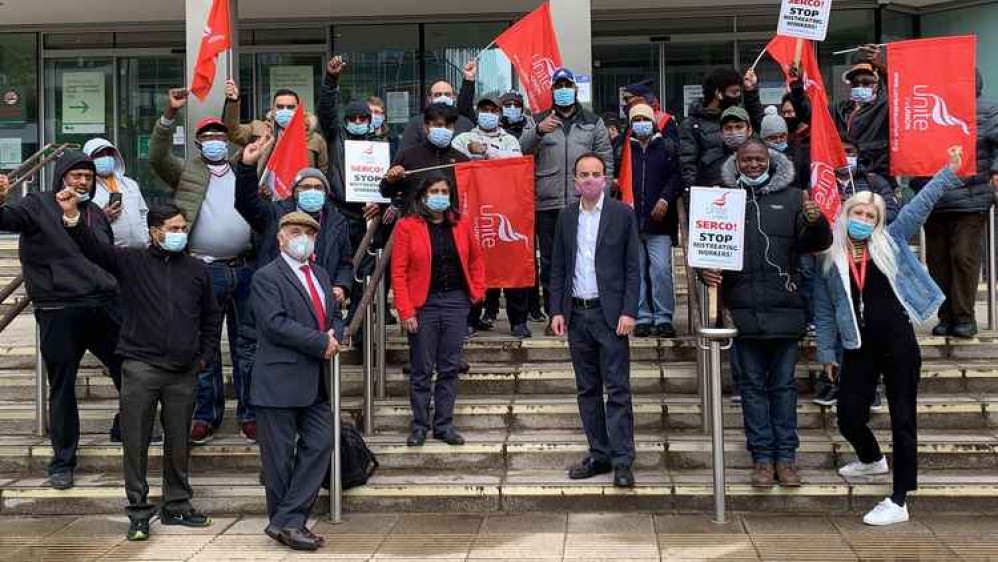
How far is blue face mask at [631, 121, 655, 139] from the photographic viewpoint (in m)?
8.97

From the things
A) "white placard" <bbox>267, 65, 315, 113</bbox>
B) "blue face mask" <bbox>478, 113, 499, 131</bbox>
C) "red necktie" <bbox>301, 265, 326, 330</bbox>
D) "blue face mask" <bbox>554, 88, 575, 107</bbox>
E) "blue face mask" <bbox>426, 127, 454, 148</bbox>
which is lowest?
"red necktie" <bbox>301, 265, 326, 330</bbox>

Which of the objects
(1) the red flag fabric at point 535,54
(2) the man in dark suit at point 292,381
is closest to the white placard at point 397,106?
(1) the red flag fabric at point 535,54

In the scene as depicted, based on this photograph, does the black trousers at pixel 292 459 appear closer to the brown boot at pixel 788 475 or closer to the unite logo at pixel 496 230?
the unite logo at pixel 496 230

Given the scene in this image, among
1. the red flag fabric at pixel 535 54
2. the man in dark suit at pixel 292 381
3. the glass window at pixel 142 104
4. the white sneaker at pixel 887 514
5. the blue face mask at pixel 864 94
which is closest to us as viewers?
the man in dark suit at pixel 292 381

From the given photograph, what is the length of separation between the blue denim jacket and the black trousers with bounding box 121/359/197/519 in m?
4.09

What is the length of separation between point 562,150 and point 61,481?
4605 mm

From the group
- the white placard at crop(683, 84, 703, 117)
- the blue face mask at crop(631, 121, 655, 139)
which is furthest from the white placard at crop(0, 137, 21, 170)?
the blue face mask at crop(631, 121, 655, 139)

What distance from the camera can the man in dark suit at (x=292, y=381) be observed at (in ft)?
21.6

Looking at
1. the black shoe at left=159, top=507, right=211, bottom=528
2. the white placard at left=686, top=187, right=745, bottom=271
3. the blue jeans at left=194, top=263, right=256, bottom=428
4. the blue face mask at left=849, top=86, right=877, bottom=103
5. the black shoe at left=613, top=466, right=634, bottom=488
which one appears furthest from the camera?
the blue face mask at left=849, top=86, right=877, bottom=103

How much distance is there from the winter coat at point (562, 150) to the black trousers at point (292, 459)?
10.6ft

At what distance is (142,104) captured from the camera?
17.7 m

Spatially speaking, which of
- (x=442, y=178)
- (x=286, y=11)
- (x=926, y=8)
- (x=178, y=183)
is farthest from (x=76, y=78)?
(x=926, y=8)

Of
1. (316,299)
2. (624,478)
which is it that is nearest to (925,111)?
(624,478)

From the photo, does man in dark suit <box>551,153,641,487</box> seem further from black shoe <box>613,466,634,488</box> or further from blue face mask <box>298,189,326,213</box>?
blue face mask <box>298,189,326,213</box>
